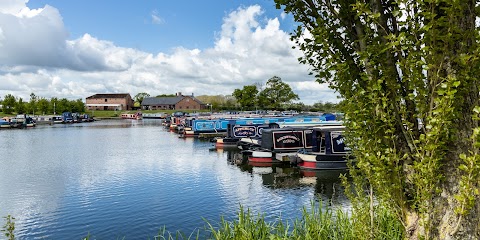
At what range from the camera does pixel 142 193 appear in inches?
750

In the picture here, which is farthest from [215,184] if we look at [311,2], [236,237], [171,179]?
[311,2]

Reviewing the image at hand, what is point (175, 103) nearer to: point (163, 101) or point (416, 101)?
point (163, 101)

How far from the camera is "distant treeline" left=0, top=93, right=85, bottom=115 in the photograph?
10894cm

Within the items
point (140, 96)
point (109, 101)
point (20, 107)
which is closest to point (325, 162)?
point (20, 107)

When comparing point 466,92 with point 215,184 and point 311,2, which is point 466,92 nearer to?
point 311,2

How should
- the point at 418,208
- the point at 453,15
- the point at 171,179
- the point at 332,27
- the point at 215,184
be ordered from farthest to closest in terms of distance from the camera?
the point at 171,179 → the point at 215,184 → the point at 332,27 → the point at 418,208 → the point at 453,15

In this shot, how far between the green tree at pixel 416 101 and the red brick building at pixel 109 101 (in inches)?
5760

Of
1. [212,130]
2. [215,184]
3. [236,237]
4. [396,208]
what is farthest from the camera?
[212,130]

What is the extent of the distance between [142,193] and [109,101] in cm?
13518

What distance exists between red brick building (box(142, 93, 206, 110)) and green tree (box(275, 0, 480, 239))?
13223 centimetres

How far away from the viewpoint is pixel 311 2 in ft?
16.6

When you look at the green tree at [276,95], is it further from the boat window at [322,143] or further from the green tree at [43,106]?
the boat window at [322,143]

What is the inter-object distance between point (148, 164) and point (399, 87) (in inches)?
1019

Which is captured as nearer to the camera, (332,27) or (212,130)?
(332,27)
